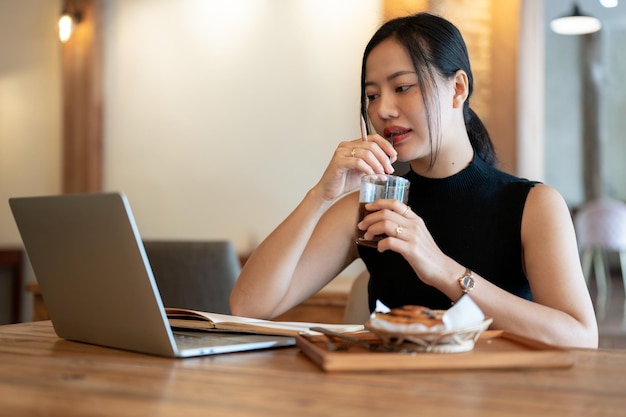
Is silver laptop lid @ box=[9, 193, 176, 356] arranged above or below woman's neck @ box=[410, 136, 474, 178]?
below

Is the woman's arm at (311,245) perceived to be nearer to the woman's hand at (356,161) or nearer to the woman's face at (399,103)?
the woman's hand at (356,161)

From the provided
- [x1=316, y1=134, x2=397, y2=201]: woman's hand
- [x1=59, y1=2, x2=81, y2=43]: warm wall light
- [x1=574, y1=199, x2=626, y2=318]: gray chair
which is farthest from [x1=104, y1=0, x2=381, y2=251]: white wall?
[x1=574, y1=199, x2=626, y2=318]: gray chair

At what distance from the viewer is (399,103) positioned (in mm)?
1674

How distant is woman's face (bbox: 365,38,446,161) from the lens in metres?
1.67

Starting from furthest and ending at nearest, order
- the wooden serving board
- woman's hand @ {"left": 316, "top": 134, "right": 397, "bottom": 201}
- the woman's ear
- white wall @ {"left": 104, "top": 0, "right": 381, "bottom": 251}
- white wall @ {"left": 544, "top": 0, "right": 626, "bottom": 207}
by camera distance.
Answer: white wall @ {"left": 544, "top": 0, "right": 626, "bottom": 207}
white wall @ {"left": 104, "top": 0, "right": 381, "bottom": 251}
the woman's ear
woman's hand @ {"left": 316, "top": 134, "right": 397, "bottom": 201}
the wooden serving board

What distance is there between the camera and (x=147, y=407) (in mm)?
829

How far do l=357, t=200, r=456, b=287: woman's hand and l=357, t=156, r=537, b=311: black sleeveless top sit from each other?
0.35 m

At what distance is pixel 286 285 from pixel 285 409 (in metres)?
0.92

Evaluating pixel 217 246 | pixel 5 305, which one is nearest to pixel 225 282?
pixel 217 246

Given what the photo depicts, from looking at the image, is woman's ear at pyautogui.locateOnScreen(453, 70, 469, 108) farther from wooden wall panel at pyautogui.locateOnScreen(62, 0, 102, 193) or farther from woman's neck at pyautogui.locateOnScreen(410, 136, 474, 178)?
wooden wall panel at pyautogui.locateOnScreen(62, 0, 102, 193)

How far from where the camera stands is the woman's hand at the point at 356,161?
1.54 metres

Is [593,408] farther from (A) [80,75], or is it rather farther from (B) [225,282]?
(A) [80,75]

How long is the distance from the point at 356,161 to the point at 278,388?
71 centimetres

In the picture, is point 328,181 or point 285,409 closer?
point 285,409
